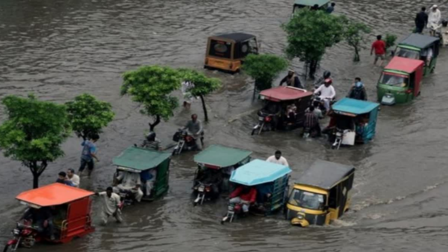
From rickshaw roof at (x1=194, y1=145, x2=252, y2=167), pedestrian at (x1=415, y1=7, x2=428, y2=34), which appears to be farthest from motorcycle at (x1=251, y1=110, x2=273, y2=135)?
pedestrian at (x1=415, y1=7, x2=428, y2=34)

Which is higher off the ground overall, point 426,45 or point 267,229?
point 426,45

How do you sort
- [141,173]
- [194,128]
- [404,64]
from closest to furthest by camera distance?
[141,173], [194,128], [404,64]

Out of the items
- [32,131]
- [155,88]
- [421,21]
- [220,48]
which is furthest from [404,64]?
[32,131]

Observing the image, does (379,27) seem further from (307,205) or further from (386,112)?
(307,205)

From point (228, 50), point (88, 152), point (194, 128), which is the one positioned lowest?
point (88, 152)

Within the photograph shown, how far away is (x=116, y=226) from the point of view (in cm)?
2498

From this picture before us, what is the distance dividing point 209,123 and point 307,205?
31.0ft

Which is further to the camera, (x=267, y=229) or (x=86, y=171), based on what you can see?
(x=86, y=171)

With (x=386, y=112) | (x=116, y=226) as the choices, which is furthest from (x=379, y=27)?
(x=116, y=226)

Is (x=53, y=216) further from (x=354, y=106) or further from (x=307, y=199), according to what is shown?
(x=354, y=106)

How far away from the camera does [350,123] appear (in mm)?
31641

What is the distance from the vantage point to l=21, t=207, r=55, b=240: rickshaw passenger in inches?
922

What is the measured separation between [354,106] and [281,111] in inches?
105

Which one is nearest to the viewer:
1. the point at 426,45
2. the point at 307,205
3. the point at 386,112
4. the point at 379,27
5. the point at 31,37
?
the point at 307,205
